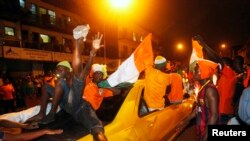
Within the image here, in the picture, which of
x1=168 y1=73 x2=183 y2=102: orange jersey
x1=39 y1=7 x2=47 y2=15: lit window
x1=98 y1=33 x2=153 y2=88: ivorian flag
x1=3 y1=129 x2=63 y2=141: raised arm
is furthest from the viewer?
x1=39 y1=7 x2=47 y2=15: lit window

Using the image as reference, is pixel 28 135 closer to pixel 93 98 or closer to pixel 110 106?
pixel 110 106

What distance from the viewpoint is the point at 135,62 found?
5637 millimetres

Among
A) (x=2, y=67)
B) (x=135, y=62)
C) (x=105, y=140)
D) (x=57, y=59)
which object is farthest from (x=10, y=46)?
(x=105, y=140)

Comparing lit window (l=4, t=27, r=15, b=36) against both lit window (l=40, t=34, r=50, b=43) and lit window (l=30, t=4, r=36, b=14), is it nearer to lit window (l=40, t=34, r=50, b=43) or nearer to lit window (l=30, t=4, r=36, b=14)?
lit window (l=30, t=4, r=36, b=14)

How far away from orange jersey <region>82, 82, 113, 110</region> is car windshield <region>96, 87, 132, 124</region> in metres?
0.13

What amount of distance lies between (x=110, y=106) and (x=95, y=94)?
677 mm

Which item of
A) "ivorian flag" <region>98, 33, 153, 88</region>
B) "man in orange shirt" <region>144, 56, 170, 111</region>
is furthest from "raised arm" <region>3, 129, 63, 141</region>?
"man in orange shirt" <region>144, 56, 170, 111</region>

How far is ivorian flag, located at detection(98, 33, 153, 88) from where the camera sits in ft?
17.8

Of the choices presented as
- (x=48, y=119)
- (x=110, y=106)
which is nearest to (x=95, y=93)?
(x=110, y=106)

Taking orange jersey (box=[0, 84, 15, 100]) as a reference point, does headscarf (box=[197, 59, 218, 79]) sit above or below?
above

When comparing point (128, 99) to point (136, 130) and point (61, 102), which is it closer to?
point (136, 130)

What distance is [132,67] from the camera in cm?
554

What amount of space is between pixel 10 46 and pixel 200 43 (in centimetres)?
2466

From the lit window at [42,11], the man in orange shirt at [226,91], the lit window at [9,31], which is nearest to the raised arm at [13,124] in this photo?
the man in orange shirt at [226,91]
